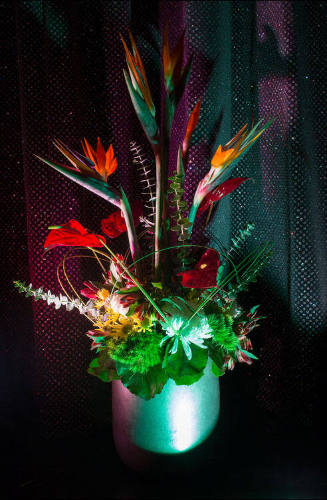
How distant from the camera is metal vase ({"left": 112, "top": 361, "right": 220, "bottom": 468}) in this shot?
55 centimetres

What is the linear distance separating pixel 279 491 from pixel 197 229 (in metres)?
0.49

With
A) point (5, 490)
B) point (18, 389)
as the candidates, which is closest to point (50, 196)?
point (18, 389)

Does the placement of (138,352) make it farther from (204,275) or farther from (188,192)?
(188,192)

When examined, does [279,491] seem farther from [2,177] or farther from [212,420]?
[2,177]

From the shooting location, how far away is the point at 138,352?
1.65 ft

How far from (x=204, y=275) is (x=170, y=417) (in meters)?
0.23

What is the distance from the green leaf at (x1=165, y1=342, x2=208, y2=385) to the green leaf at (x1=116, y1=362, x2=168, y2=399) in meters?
0.02

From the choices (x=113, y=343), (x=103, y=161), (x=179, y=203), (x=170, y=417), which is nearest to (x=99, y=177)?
(x=103, y=161)

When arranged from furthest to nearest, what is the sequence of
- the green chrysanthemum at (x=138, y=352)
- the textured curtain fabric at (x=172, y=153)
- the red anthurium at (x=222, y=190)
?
the textured curtain fabric at (x=172, y=153) < the red anthurium at (x=222, y=190) < the green chrysanthemum at (x=138, y=352)

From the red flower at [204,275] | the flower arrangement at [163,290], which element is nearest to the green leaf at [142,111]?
the flower arrangement at [163,290]

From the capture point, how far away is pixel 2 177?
753 millimetres

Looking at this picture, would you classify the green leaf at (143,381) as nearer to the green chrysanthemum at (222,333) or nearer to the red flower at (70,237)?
the green chrysanthemum at (222,333)

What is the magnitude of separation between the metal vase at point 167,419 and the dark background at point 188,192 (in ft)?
0.45

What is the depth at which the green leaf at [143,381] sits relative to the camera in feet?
1.69
